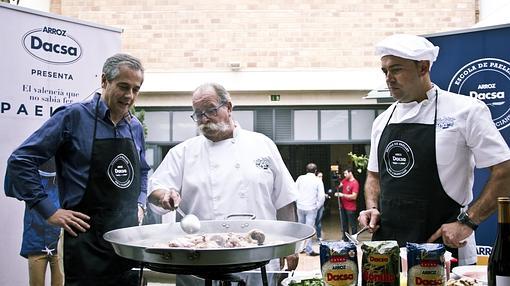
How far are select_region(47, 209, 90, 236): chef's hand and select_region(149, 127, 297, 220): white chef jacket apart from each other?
0.38 meters

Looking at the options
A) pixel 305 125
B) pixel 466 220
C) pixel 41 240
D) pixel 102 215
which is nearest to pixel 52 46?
pixel 41 240

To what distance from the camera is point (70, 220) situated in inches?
80.6

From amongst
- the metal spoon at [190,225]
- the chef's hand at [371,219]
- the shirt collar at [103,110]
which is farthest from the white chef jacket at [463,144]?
the shirt collar at [103,110]

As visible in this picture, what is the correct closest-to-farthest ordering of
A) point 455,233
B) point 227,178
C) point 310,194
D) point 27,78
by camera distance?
point 455,233 → point 227,178 → point 27,78 → point 310,194

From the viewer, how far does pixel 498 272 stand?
47.6 inches

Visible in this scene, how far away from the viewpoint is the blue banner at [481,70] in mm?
3127

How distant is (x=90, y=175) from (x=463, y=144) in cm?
156

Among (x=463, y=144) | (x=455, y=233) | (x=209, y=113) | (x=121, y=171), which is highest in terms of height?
(x=209, y=113)

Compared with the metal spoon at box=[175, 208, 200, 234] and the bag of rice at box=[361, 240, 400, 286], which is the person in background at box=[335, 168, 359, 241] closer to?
the metal spoon at box=[175, 208, 200, 234]

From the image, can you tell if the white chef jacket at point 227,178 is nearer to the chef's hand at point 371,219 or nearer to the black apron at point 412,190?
the chef's hand at point 371,219

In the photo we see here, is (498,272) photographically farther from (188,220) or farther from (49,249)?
(49,249)

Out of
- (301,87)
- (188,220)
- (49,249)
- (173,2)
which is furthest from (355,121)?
(188,220)

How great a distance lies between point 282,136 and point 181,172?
26.0 feet

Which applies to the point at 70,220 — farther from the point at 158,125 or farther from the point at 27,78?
the point at 158,125
